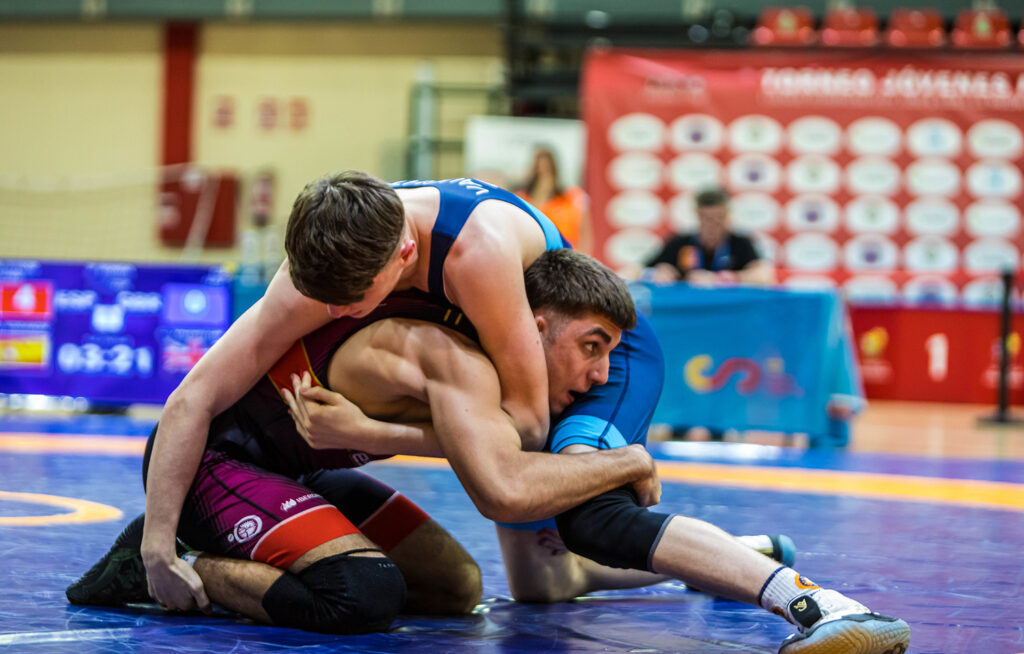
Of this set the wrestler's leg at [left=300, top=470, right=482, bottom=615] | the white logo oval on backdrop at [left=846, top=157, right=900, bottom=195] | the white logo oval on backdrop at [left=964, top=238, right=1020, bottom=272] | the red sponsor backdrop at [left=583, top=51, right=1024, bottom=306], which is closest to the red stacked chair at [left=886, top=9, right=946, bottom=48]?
the red sponsor backdrop at [left=583, top=51, right=1024, bottom=306]

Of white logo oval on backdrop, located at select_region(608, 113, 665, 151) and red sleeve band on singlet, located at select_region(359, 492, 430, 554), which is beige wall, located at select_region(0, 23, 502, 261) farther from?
red sleeve band on singlet, located at select_region(359, 492, 430, 554)

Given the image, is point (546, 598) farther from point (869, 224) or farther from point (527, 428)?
point (869, 224)

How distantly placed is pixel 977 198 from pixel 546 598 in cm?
847

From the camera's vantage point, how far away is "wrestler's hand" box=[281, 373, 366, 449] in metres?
2.42

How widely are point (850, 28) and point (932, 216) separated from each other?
188cm

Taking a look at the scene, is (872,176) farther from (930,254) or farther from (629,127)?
(629,127)

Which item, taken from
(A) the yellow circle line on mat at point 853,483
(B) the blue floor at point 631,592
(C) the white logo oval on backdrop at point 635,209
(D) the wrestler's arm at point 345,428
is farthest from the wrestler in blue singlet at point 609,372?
(C) the white logo oval on backdrop at point 635,209

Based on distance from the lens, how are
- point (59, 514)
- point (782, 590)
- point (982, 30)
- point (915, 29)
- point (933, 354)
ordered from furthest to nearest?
point (915, 29) → point (982, 30) → point (933, 354) → point (59, 514) → point (782, 590)

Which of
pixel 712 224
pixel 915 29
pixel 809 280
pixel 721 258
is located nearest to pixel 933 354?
pixel 809 280

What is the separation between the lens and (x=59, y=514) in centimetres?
350

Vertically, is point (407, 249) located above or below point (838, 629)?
above

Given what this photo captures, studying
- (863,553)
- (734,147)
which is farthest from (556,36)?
(863,553)

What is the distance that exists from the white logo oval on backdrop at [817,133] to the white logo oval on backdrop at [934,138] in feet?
1.99

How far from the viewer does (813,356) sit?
622cm
